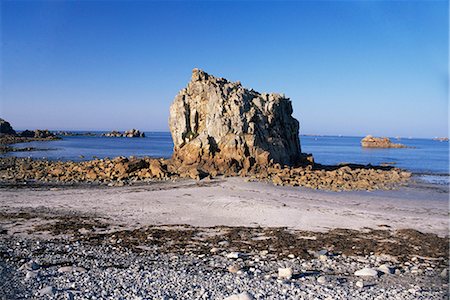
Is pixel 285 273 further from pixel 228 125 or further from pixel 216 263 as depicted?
pixel 228 125

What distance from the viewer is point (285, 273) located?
30.9 feet

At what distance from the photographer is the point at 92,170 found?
28562mm

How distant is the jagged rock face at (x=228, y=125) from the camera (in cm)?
3098

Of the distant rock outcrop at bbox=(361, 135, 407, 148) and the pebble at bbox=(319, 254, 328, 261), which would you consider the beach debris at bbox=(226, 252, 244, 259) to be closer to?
the pebble at bbox=(319, 254, 328, 261)

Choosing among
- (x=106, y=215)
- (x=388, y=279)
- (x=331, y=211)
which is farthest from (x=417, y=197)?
(x=106, y=215)

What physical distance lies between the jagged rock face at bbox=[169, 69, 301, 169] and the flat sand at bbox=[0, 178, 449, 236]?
621cm

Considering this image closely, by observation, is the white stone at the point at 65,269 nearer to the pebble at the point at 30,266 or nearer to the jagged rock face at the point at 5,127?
the pebble at the point at 30,266

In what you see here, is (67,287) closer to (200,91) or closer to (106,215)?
(106,215)

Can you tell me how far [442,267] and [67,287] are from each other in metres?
10.00

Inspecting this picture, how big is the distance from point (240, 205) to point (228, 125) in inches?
553

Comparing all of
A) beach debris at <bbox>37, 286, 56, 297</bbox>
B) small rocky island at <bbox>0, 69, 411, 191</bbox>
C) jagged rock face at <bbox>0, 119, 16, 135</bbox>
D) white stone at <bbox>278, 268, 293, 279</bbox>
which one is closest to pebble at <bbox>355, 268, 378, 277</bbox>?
white stone at <bbox>278, 268, 293, 279</bbox>

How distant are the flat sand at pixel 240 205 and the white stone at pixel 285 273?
5398 millimetres

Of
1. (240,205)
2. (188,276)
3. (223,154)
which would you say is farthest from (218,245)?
(223,154)

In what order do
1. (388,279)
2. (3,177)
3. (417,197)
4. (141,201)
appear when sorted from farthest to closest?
(3,177) → (417,197) → (141,201) → (388,279)
